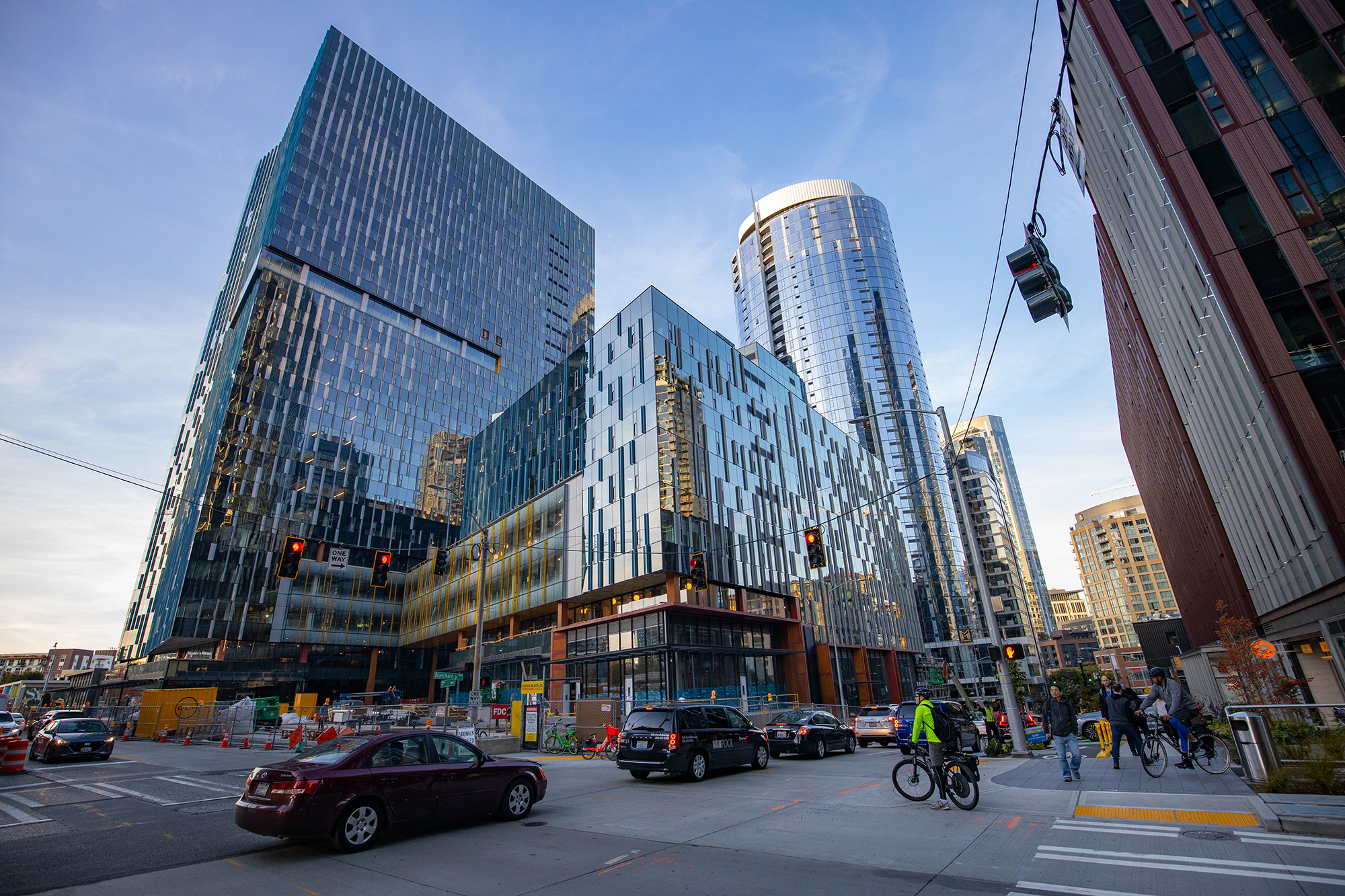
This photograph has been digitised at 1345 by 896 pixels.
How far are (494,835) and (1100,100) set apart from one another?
3718cm

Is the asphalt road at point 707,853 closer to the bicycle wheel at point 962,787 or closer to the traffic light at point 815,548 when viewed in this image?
the bicycle wheel at point 962,787

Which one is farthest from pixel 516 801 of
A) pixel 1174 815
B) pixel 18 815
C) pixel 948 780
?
pixel 1174 815

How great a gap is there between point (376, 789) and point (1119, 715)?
14.7 meters

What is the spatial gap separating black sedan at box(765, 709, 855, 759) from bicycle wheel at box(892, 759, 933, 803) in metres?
8.09

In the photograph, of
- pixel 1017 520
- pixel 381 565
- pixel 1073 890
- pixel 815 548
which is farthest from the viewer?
pixel 1017 520

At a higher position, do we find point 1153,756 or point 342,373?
point 342,373

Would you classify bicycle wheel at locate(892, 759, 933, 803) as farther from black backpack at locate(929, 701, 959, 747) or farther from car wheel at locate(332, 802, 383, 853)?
car wheel at locate(332, 802, 383, 853)

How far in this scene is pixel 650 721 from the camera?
1439 cm

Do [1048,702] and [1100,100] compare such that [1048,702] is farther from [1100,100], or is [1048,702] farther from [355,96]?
[355,96]

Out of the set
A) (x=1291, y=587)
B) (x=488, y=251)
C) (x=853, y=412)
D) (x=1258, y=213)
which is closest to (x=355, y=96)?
(x=488, y=251)

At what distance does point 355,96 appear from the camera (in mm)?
94688

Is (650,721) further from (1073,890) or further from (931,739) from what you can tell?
(1073,890)

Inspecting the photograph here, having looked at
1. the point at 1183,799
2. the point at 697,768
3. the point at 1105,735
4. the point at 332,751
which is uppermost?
the point at 332,751

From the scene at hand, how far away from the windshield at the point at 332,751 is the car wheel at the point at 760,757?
1057cm
